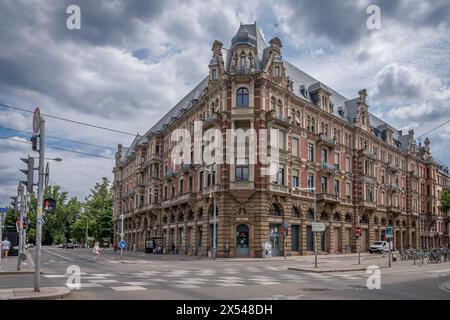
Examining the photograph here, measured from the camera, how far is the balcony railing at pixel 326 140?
50812 mm

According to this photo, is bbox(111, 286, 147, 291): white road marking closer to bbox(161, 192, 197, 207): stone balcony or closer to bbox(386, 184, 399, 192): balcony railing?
bbox(161, 192, 197, 207): stone balcony

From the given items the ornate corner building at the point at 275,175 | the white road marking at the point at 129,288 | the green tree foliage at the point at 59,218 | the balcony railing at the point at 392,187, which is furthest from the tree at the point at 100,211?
the white road marking at the point at 129,288

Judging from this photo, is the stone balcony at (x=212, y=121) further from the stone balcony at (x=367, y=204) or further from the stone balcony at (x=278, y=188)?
the stone balcony at (x=367, y=204)

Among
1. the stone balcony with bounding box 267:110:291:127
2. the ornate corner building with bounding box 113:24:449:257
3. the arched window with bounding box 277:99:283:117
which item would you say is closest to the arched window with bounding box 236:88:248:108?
the ornate corner building with bounding box 113:24:449:257

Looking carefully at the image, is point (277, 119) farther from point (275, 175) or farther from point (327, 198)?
point (327, 198)

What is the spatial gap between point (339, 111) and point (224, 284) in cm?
4428

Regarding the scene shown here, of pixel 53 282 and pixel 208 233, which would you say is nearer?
pixel 53 282

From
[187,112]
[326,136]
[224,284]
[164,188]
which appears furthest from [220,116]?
[224,284]

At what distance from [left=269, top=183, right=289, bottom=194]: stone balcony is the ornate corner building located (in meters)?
0.10

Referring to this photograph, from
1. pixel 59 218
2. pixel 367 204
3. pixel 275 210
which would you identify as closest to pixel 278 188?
pixel 275 210

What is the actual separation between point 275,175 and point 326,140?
11022 millimetres

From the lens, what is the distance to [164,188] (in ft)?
199

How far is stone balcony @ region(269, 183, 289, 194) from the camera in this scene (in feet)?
139
